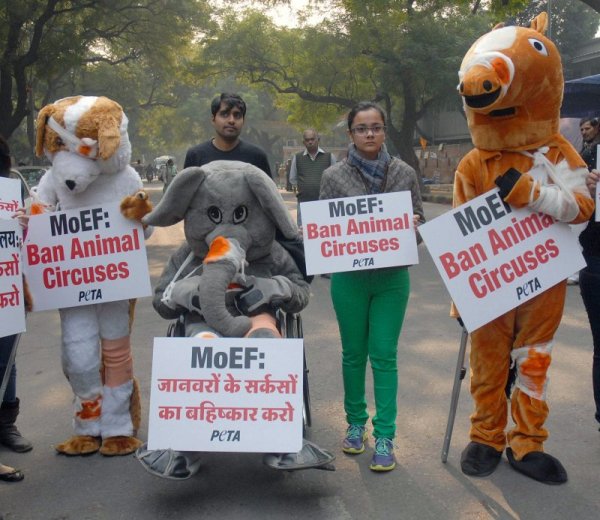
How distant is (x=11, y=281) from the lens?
3.59 m

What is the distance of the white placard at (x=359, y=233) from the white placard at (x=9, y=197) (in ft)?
5.26

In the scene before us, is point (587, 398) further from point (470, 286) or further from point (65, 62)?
point (65, 62)

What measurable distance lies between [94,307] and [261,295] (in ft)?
3.29

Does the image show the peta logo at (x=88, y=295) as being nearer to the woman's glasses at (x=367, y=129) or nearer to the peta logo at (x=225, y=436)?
the peta logo at (x=225, y=436)

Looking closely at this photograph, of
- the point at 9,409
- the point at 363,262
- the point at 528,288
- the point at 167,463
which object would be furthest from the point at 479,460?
the point at 9,409

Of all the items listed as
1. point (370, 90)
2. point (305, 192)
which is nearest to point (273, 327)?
point (305, 192)

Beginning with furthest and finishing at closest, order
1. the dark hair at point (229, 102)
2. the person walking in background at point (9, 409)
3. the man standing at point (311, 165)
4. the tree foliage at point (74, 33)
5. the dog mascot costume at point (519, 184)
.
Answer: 1. the tree foliage at point (74, 33)
2. the man standing at point (311, 165)
3. the dark hair at point (229, 102)
4. the person walking in background at point (9, 409)
5. the dog mascot costume at point (519, 184)

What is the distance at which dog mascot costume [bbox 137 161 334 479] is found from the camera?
364cm

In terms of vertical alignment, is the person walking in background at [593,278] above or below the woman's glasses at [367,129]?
below

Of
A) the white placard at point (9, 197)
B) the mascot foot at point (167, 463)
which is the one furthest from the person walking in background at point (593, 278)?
the white placard at point (9, 197)

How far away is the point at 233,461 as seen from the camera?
3.89m

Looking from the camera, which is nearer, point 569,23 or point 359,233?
point 359,233

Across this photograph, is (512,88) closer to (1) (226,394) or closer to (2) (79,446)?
(1) (226,394)

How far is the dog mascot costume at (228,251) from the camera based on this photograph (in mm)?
3637
